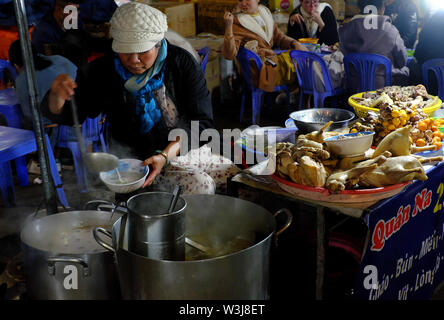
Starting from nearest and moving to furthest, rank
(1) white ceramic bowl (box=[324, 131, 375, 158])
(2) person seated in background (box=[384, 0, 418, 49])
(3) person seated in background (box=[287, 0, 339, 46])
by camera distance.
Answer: (1) white ceramic bowl (box=[324, 131, 375, 158]), (3) person seated in background (box=[287, 0, 339, 46]), (2) person seated in background (box=[384, 0, 418, 49])

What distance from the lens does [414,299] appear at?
2.17 metres

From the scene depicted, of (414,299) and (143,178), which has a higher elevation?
(143,178)

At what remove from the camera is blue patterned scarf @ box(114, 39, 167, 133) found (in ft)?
8.18

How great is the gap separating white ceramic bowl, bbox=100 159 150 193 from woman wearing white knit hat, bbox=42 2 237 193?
69 mm

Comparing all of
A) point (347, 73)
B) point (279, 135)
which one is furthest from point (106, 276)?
point (347, 73)

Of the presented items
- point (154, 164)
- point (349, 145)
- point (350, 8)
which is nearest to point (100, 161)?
point (154, 164)

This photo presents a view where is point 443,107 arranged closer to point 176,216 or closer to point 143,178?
point 143,178

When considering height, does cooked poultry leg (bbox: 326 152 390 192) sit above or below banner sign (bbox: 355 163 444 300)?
above

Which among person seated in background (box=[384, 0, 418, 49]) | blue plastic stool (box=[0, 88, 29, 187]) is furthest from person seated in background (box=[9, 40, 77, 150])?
person seated in background (box=[384, 0, 418, 49])

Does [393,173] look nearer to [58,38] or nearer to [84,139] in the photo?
[84,139]

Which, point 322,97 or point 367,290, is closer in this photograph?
point 367,290

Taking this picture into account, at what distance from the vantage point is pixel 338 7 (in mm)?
8234

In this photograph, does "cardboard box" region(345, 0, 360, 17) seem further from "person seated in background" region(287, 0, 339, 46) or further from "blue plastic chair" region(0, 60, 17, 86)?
"blue plastic chair" region(0, 60, 17, 86)
